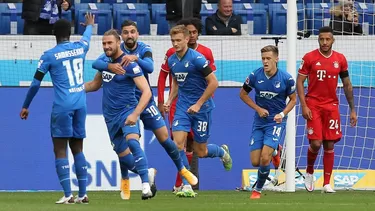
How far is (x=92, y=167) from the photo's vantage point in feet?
56.9

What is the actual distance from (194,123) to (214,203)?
2.28 m

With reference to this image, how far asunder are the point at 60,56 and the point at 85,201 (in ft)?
5.61

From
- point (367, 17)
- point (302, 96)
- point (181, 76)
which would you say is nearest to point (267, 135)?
point (181, 76)

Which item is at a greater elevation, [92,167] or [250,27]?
[250,27]

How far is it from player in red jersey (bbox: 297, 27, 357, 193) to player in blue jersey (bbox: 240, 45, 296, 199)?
5.49 ft

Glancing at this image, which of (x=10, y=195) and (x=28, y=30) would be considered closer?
(x=10, y=195)

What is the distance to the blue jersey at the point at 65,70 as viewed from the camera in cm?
1245

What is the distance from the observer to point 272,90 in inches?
564

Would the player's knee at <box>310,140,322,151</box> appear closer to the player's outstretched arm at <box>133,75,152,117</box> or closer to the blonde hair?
the blonde hair

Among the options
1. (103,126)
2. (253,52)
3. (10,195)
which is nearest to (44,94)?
(103,126)

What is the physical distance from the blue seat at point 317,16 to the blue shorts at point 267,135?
211 inches

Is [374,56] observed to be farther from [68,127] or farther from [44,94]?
[68,127]

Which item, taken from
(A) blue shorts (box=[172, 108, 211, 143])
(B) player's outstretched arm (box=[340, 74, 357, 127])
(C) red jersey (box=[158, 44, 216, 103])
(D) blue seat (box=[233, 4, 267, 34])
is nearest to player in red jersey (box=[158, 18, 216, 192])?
(C) red jersey (box=[158, 44, 216, 103])

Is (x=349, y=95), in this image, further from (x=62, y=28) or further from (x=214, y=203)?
(x=62, y=28)
